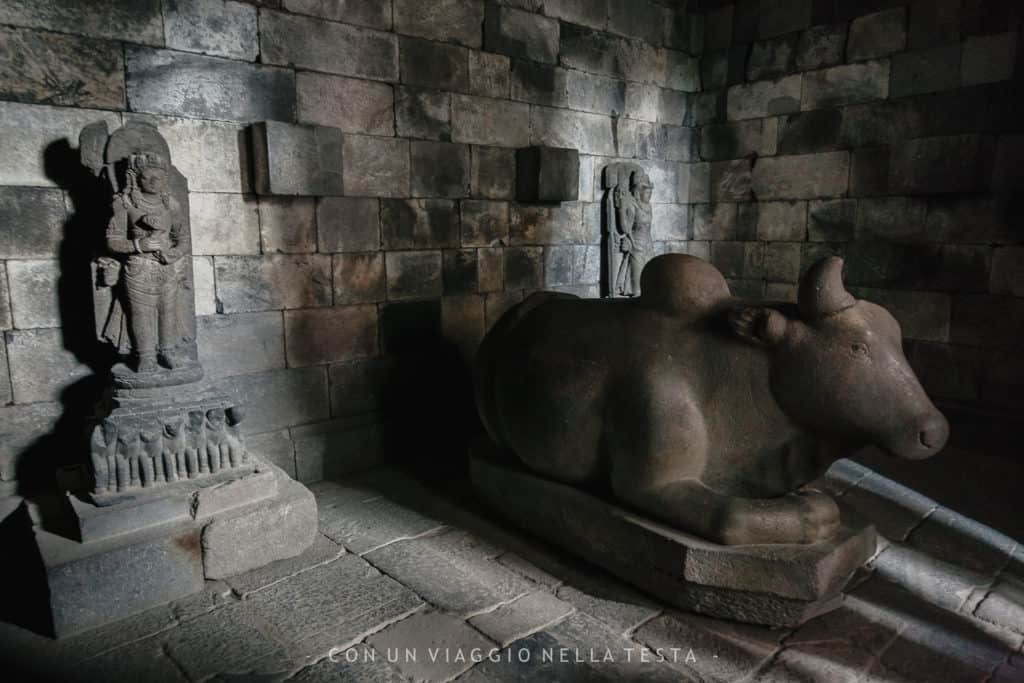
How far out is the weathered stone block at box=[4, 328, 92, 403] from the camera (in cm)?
305

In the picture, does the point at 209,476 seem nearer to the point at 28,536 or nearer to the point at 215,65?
the point at 28,536

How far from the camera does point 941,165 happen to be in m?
4.52

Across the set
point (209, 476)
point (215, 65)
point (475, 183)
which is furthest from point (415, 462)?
point (215, 65)

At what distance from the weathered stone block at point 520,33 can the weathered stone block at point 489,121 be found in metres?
0.36

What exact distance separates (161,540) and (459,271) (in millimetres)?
2493

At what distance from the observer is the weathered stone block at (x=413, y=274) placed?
13.6 feet

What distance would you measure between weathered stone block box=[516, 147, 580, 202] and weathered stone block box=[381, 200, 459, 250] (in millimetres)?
601

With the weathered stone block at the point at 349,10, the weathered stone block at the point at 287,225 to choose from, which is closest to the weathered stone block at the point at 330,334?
the weathered stone block at the point at 287,225

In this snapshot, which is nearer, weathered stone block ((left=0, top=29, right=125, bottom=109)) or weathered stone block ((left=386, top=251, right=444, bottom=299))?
weathered stone block ((left=0, top=29, right=125, bottom=109))

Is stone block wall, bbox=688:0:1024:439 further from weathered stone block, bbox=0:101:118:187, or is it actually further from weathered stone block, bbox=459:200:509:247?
weathered stone block, bbox=0:101:118:187

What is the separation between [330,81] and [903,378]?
3.23 metres

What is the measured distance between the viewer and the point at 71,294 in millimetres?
3141

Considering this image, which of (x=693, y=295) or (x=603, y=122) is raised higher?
(x=603, y=122)

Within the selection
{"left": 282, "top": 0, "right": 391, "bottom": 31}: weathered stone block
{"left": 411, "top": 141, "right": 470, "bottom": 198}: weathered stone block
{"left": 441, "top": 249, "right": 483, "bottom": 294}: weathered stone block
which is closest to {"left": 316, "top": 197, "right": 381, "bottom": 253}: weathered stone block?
{"left": 411, "top": 141, "right": 470, "bottom": 198}: weathered stone block
